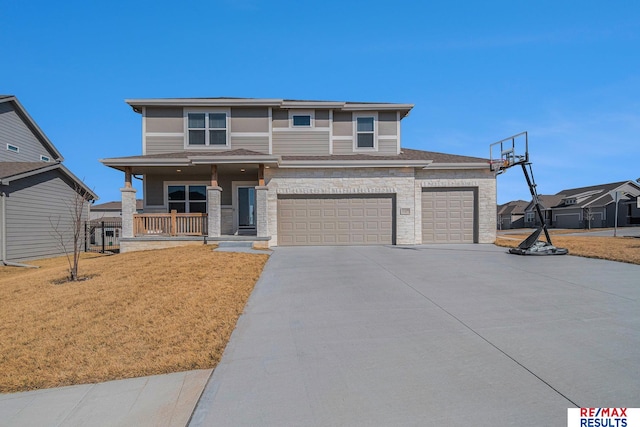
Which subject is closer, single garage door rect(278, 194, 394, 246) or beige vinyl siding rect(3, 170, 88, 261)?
single garage door rect(278, 194, 394, 246)

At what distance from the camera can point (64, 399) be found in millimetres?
3592

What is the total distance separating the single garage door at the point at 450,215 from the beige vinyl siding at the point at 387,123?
12.0ft

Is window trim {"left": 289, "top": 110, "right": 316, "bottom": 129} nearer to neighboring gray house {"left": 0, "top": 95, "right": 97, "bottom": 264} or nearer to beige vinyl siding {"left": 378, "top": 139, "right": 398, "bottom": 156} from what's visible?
beige vinyl siding {"left": 378, "top": 139, "right": 398, "bottom": 156}

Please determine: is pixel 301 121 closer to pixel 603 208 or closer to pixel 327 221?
pixel 327 221

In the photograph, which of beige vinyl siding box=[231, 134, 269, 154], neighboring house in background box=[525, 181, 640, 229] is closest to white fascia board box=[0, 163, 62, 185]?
beige vinyl siding box=[231, 134, 269, 154]

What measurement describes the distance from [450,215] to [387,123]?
528 centimetres

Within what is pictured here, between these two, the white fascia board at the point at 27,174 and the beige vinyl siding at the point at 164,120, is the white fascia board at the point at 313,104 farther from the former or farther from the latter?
the white fascia board at the point at 27,174

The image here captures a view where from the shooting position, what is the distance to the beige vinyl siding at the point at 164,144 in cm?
1625

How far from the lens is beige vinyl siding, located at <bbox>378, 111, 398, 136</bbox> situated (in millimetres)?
17094

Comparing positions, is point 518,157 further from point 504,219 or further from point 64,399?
point 504,219

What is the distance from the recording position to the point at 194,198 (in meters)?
16.3

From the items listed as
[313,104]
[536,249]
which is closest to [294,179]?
[313,104]

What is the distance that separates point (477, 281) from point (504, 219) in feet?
180

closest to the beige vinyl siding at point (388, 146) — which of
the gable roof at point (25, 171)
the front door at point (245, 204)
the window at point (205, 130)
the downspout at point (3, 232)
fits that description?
the front door at point (245, 204)
